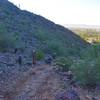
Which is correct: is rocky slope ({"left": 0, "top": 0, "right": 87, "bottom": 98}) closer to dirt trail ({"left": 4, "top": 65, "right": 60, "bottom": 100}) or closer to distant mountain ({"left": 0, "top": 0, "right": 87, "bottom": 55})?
distant mountain ({"left": 0, "top": 0, "right": 87, "bottom": 55})

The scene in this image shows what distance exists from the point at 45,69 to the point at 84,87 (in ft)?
13.4

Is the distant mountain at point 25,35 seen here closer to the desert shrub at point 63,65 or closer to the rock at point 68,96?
the desert shrub at point 63,65

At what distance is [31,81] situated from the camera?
1462cm

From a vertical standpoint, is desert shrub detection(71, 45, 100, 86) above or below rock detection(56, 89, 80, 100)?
above

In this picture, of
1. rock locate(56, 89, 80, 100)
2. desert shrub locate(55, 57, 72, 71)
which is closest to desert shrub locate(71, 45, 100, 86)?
desert shrub locate(55, 57, 72, 71)

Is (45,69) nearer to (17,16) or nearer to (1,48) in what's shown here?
(1,48)

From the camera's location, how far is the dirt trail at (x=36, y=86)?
12.2m

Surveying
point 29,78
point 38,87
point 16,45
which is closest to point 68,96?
point 38,87

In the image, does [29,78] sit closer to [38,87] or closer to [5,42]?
[38,87]

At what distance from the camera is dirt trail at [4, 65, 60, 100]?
1221 cm

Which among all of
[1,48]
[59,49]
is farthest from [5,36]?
[59,49]

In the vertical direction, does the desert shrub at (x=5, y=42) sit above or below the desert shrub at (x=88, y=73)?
above

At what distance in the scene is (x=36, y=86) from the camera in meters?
13.5

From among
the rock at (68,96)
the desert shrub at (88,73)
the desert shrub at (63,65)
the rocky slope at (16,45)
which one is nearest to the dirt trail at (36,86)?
the rocky slope at (16,45)
